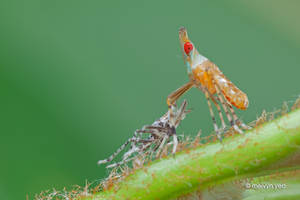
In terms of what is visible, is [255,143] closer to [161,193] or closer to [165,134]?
[161,193]

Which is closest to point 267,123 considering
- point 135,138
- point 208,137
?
point 208,137

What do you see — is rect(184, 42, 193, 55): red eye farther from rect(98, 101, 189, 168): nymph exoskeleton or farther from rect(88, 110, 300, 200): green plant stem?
rect(88, 110, 300, 200): green plant stem

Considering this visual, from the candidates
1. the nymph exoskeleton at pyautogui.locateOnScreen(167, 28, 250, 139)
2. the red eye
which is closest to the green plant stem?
the nymph exoskeleton at pyautogui.locateOnScreen(167, 28, 250, 139)

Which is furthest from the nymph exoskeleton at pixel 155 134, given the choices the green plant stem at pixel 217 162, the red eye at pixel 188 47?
the green plant stem at pixel 217 162

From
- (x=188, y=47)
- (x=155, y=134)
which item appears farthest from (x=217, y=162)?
(x=188, y=47)

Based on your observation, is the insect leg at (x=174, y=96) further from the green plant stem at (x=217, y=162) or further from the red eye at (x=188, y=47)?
the green plant stem at (x=217, y=162)

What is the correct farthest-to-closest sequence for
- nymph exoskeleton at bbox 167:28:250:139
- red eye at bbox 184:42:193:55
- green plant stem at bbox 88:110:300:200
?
red eye at bbox 184:42:193:55, nymph exoskeleton at bbox 167:28:250:139, green plant stem at bbox 88:110:300:200
